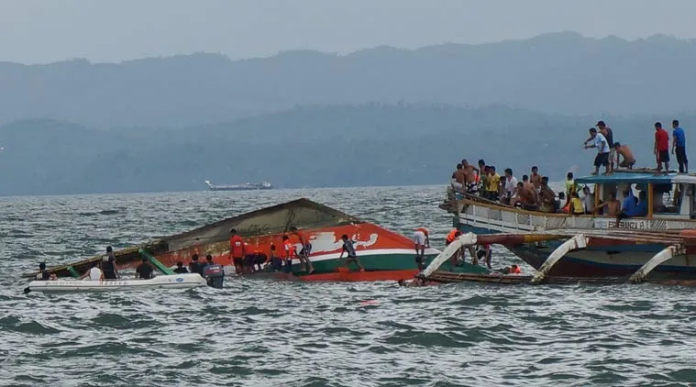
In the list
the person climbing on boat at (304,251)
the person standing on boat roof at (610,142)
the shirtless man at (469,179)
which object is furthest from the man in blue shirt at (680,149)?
the person climbing on boat at (304,251)

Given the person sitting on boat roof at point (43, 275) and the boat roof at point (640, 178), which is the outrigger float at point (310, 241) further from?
the boat roof at point (640, 178)

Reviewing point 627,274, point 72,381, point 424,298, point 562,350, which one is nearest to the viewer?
point 72,381

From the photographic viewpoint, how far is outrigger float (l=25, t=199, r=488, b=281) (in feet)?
145

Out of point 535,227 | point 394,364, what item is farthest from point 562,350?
point 535,227

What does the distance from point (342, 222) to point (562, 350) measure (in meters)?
17.1

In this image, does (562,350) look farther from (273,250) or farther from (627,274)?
(273,250)

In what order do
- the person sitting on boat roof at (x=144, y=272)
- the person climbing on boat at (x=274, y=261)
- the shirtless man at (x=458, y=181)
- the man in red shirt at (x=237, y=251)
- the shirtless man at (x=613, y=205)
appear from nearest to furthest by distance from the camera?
the person sitting on boat roof at (x=144, y=272)
the shirtless man at (x=613, y=205)
the person climbing on boat at (x=274, y=261)
the man in red shirt at (x=237, y=251)
the shirtless man at (x=458, y=181)

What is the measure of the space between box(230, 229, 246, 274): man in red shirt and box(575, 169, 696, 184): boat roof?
10441 millimetres

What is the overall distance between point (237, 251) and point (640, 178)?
491 inches

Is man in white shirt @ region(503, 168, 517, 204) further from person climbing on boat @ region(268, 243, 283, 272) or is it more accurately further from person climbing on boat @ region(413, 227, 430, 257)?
person climbing on boat @ region(268, 243, 283, 272)

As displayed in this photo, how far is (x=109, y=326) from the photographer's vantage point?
33.8 meters

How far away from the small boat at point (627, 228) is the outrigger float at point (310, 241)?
2754mm

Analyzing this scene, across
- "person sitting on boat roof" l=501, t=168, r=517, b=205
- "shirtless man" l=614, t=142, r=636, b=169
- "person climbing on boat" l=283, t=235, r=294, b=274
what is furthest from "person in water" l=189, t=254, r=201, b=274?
"shirtless man" l=614, t=142, r=636, b=169

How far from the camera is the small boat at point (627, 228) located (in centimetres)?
3984
